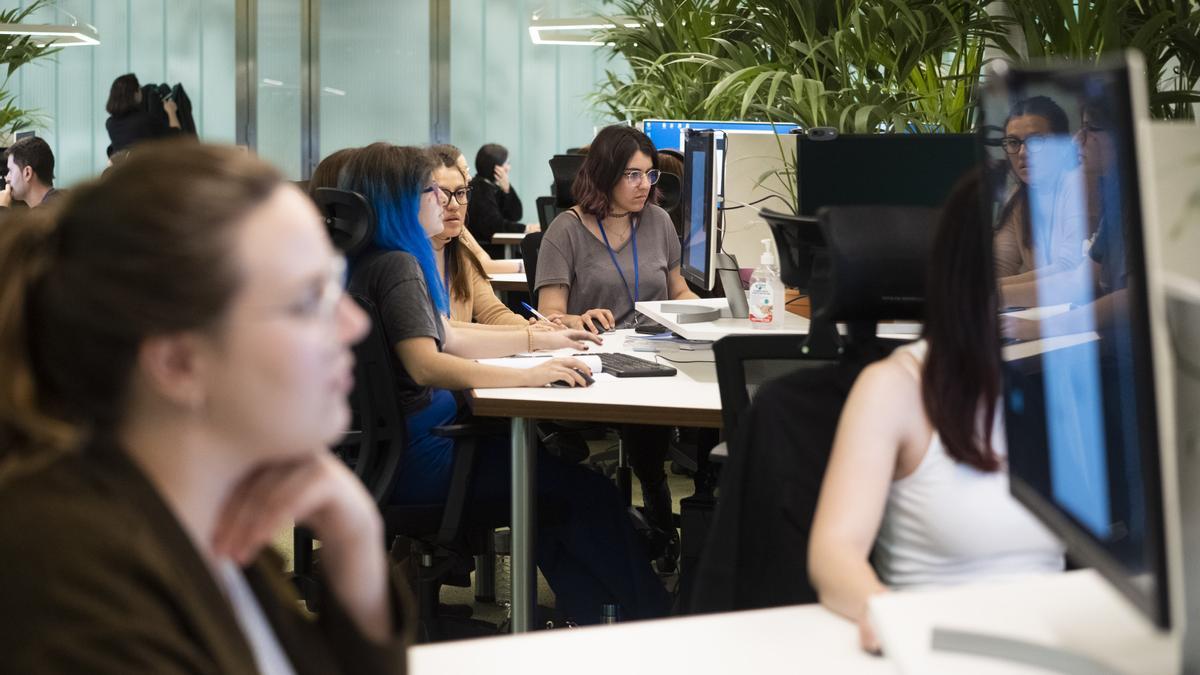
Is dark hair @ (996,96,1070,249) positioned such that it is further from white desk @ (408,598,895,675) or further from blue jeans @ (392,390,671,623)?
blue jeans @ (392,390,671,623)

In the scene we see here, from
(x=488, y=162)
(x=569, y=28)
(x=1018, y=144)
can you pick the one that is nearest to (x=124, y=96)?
(x=488, y=162)

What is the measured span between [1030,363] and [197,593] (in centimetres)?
70

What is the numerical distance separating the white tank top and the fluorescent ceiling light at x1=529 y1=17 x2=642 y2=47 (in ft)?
21.7

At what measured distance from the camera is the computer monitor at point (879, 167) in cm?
281

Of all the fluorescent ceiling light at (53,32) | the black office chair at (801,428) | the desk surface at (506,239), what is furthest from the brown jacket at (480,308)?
the fluorescent ceiling light at (53,32)

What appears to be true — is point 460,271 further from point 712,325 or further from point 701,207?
point 712,325

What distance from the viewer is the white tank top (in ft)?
4.64

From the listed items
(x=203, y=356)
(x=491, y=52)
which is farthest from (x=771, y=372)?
(x=491, y=52)

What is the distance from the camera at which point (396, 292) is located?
8.96 ft

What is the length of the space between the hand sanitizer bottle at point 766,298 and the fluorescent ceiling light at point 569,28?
15.6 feet

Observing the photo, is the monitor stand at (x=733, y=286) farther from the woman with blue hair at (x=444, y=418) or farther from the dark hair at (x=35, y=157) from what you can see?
the dark hair at (x=35, y=157)

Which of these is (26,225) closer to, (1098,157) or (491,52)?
(1098,157)

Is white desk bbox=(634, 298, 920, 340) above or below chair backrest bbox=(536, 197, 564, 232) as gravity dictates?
below

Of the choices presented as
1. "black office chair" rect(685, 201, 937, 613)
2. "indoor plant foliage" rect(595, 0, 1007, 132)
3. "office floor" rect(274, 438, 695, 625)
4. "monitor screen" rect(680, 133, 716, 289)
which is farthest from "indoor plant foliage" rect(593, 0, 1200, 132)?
"black office chair" rect(685, 201, 937, 613)
